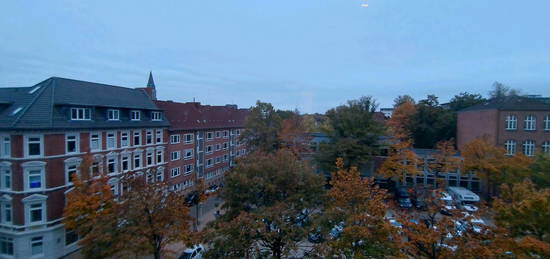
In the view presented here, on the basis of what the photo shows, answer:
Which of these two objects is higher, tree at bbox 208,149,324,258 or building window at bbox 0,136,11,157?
building window at bbox 0,136,11,157

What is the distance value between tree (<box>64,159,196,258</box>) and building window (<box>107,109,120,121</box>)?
286 inches

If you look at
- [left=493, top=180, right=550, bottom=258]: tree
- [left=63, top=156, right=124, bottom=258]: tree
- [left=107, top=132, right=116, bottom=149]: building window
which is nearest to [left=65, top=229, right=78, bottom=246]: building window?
[left=63, top=156, right=124, bottom=258]: tree

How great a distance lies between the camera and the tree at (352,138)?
24.8 metres

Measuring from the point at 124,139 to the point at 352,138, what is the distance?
19.1 m

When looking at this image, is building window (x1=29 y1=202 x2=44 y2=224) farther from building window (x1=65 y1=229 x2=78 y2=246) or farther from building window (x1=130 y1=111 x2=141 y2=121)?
building window (x1=130 y1=111 x2=141 y2=121)

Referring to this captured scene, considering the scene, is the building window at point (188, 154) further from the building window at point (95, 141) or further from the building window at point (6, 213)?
the building window at point (6, 213)

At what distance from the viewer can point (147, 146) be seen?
24.5 metres

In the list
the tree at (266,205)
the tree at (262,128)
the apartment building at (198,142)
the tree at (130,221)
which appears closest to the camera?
the tree at (266,205)

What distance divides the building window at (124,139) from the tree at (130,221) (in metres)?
6.99

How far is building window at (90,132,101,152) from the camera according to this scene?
63.8 ft

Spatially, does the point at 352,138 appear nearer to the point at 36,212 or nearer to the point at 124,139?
the point at 124,139

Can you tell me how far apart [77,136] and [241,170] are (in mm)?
13128

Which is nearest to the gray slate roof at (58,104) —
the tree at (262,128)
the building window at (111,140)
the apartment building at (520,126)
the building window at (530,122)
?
the building window at (111,140)

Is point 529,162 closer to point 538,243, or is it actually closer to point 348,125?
point 348,125
